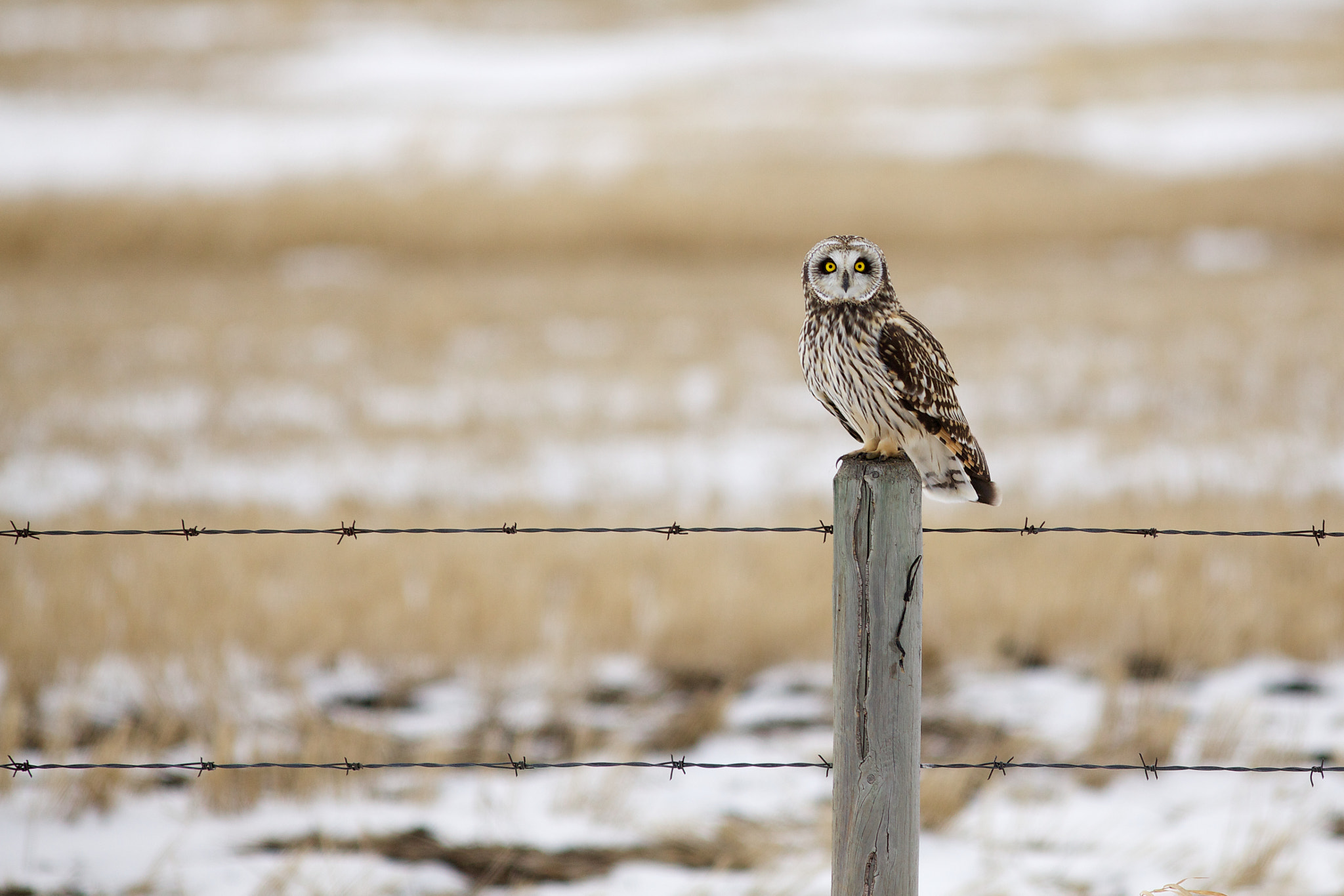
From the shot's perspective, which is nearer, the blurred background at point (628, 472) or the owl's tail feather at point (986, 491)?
the owl's tail feather at point (986, 491)

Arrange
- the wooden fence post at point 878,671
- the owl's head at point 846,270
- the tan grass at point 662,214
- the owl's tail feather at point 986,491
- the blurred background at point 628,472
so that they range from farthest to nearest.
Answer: the tan grass at point 662,214 → the blurred background at point 628,472 → the owl's tail feather at point 986,491 → the owl's head at point 846,270 → the wooden fence post at point 878,671

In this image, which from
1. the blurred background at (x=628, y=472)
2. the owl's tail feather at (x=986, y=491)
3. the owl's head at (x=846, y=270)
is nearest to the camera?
the owl's head at (x=846, y=270)

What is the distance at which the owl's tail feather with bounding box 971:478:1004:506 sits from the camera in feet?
10.3

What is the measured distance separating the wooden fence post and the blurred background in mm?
1243

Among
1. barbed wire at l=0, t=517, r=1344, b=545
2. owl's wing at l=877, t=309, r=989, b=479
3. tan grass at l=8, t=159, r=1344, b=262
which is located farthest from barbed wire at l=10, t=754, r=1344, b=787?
tan grass at l=8, t=159, r=1344, b=262

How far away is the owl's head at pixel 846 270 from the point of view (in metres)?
3.02

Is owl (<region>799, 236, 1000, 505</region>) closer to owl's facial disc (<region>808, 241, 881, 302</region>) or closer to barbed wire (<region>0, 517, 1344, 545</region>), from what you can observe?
owl's facial disc (<region>808, 241, 881, 302</region>)

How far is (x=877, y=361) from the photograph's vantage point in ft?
10.0

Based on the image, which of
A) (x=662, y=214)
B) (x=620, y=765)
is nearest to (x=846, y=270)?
(x=620, y=765)

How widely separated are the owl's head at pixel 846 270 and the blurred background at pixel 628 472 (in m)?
1.76

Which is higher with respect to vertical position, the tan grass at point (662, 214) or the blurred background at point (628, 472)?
the tan grass at point (662, 214)

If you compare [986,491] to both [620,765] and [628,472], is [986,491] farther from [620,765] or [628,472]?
[628,472]

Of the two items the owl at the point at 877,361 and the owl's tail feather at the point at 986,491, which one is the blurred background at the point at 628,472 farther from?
the owl at the point at 877,361

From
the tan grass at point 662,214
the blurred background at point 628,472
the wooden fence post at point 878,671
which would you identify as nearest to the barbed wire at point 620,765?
the wooden fence post at point 878,671
